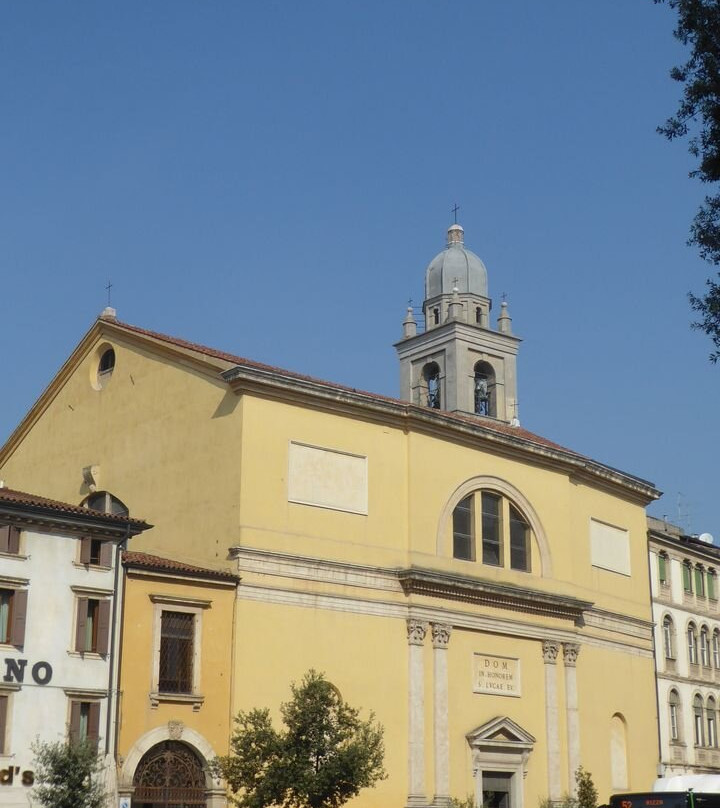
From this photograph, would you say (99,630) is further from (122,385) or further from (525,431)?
(525,431)

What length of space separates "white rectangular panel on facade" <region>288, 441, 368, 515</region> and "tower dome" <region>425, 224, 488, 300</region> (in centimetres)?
3705

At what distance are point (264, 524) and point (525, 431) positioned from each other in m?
17.6

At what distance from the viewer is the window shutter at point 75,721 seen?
98.1 ft

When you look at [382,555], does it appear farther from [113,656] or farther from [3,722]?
[3,722]

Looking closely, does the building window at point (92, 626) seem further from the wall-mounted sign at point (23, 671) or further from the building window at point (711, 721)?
the building window at point (711, 721)

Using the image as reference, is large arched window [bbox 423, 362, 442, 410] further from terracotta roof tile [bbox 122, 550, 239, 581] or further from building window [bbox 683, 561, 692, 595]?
terracotta roof tile [bbox 122, 550, 239, 581]

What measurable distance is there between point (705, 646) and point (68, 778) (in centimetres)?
3145

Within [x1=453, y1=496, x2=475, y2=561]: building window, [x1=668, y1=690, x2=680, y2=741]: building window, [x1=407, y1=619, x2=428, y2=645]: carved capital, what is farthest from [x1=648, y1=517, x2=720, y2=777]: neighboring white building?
[x1=407, y1=619, x2=428, y2=645]: carved capital

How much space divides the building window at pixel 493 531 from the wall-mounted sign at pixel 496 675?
281 cm

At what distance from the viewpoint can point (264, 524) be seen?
3550cm

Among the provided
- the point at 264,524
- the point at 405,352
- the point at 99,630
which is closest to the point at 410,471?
the point at 264,524

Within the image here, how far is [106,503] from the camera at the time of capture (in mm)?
39375

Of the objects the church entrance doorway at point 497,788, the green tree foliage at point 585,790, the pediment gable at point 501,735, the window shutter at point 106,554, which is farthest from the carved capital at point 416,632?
the window shutter at point 106,554

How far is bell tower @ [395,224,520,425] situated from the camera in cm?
7131
